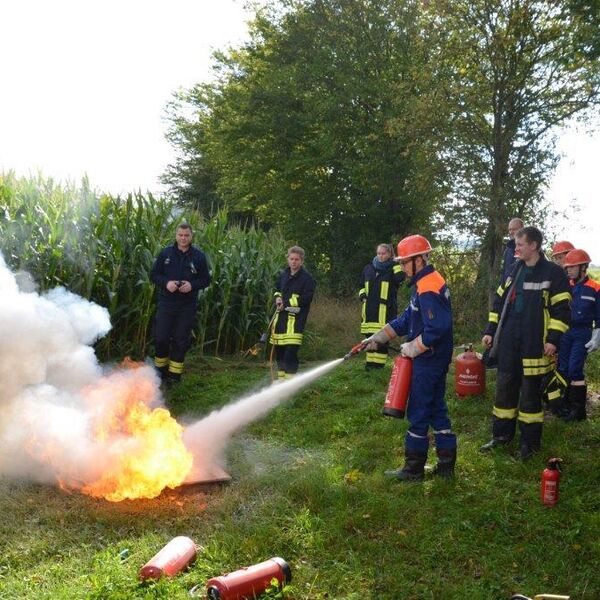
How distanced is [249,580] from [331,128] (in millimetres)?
17814

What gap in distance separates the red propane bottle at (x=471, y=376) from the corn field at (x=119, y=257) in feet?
14.3

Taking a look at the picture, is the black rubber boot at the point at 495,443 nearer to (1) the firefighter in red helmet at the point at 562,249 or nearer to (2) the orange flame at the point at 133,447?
(1) the firefighter in red helmet at the point at 562,249

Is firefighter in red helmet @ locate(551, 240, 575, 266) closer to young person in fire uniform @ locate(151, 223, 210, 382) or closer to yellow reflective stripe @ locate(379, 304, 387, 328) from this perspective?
yellow reflective stripe @ locate(379, 304, 387, 328)

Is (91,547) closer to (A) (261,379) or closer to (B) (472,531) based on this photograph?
(B) (472,531)

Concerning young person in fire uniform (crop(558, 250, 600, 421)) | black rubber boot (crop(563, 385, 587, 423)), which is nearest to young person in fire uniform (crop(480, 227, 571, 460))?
black rubber boot (crop(563, 385, 587, 423))

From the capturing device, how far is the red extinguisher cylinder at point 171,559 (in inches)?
163

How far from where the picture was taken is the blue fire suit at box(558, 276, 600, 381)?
Answer: 7297 millimetres

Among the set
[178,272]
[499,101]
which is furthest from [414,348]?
[499,101]

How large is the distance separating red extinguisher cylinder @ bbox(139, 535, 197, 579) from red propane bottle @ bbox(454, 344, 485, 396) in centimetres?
476

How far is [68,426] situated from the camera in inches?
234

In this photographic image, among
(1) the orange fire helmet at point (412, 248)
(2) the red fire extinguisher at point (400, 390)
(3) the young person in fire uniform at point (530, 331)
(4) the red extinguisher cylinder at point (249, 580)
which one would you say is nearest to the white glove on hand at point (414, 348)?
(2) the red fire extinguisher at point (400, 390)

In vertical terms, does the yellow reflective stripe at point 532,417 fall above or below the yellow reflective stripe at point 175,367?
above

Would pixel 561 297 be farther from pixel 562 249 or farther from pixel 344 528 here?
pixel 344 528

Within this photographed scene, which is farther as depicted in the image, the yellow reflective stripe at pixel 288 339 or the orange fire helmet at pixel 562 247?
the yellow reflective stripe at pixel 288 339
